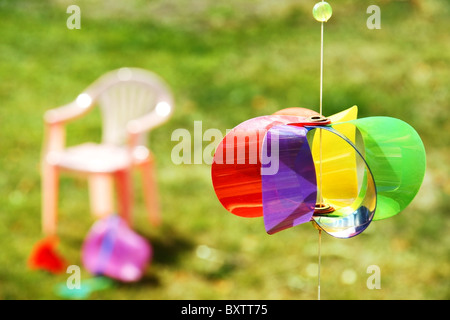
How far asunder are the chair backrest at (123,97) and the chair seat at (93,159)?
8.6 inches

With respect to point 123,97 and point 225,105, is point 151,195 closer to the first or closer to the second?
point 123,97

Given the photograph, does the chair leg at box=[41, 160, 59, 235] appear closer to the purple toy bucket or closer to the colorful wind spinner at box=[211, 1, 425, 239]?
the purple toy bucket

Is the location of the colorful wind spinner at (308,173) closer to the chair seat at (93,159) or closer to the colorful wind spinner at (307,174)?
the colorful wind spinner at (307,174)

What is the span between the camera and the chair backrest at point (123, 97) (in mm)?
3621

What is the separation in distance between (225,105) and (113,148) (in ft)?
3.82

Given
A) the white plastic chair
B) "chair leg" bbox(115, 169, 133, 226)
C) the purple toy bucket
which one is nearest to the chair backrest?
the white plastic chair

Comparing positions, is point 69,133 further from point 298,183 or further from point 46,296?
point 298,183

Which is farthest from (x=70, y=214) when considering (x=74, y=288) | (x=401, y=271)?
(x=401, y=271)

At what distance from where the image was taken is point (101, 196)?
354 centimetres

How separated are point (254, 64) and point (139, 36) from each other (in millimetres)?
1033

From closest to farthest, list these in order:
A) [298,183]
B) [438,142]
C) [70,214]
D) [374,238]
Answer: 1. [298,183]
2. [374,238]
3. [70,214]
4. [438,142]

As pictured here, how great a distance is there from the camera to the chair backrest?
3621 mm

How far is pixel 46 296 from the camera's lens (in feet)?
9.54
